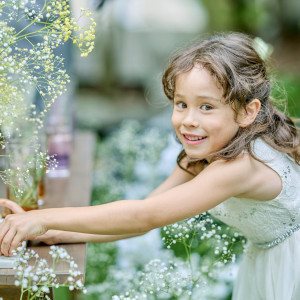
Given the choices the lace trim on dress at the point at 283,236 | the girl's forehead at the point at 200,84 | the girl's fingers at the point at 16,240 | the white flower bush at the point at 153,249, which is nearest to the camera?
the girl's fingers at the point at 16,240

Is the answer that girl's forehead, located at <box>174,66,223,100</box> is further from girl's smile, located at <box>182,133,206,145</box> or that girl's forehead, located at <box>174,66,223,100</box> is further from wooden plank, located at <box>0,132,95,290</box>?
wooden plank, located at <box>0,132,95,290</box>

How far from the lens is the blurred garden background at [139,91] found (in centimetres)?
285

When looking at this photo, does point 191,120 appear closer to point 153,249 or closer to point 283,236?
point 283,236

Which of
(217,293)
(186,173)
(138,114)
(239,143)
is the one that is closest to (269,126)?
(239,143)

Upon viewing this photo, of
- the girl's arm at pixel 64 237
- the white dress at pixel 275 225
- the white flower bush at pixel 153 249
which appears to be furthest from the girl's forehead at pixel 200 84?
the girl's arm at pixel 64 237

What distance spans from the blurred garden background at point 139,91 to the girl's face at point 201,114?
402mm

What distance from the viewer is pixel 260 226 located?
179 centimetres

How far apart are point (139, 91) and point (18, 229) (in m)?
7.02

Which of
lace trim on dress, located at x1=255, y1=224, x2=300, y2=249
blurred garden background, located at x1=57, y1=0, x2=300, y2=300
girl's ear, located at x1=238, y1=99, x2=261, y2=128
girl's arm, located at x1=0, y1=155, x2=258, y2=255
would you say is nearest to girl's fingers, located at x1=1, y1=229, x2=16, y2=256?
girl's arm, located at x1=0, y1=155, x2=258, y2=255

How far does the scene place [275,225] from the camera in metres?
1.79

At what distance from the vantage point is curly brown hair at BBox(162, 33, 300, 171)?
1.56 m

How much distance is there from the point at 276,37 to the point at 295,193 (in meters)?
8.36

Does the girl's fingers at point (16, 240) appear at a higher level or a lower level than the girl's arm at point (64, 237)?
lower

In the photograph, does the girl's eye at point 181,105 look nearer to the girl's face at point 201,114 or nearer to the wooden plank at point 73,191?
the girl's face at point 201,114
